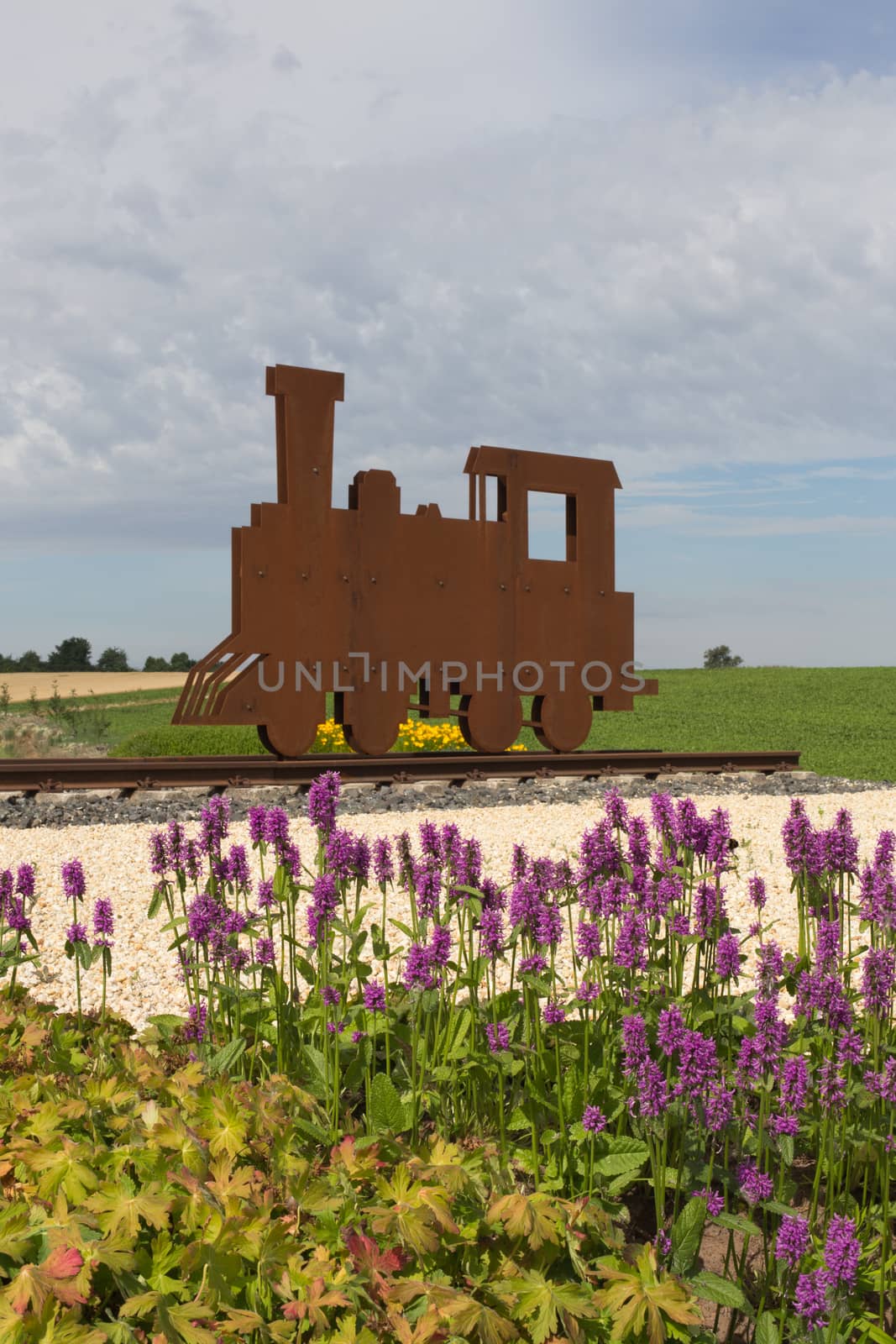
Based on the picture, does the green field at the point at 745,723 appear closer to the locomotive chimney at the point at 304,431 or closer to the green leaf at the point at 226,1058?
the locomotive chimney at the point at 304,431

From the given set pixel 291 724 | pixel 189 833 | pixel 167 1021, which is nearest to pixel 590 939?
Answer: pixel 167 1021

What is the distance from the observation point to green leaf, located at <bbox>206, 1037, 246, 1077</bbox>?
3430 millimetres

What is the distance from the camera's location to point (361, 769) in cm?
1133

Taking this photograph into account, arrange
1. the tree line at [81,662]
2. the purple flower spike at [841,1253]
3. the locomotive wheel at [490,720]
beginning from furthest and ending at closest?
the tree line at [81,662] < the locomotive wheel at [490,720] < the purple flower spike at [841,1253]

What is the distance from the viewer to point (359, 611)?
39.3ft

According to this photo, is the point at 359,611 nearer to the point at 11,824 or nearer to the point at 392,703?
the point at 392,703

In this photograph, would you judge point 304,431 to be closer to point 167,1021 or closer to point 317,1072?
point 167,1021

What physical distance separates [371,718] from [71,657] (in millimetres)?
35059

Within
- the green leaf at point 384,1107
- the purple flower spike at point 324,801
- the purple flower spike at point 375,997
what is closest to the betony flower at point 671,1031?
the purple flower spike at point 375,997

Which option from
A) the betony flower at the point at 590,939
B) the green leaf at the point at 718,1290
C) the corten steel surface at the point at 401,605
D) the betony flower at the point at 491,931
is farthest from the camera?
the corten steel surface at the point at 401,605

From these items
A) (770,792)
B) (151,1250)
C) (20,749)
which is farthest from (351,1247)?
(20,749)

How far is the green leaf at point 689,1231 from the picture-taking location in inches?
102

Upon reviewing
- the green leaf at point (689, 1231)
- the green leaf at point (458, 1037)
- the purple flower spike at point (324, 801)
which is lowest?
the green leaf at point (689, 1231)

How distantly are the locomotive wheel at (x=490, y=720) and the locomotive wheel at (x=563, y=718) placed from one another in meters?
0.38
